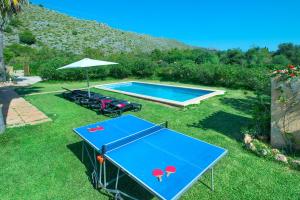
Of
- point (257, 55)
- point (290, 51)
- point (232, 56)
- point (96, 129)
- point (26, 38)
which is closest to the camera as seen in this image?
point (96, 129)

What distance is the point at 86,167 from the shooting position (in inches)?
204

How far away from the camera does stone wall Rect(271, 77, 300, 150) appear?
520 cm

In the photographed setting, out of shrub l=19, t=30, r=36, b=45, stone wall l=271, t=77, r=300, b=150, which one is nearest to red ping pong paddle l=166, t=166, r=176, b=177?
stone wall l=271, t=77, r=300, b=150

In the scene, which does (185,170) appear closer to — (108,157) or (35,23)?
(108,157)

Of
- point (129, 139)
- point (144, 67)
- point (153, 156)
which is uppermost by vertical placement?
point (144, 67)

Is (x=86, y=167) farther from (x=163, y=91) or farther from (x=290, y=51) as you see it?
(x=290, y=51)

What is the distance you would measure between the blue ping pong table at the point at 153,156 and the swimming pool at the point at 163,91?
6399 mm

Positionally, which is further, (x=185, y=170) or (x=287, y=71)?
(x=287, y=71)

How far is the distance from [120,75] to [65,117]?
48.4ft

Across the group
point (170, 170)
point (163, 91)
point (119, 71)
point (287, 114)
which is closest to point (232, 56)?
point (119, 71)

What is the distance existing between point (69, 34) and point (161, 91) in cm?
5139

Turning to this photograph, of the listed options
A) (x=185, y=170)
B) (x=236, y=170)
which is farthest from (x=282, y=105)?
(x=185, y=170)

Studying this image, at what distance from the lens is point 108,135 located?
16.4 feet

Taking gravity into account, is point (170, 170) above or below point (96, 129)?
below
